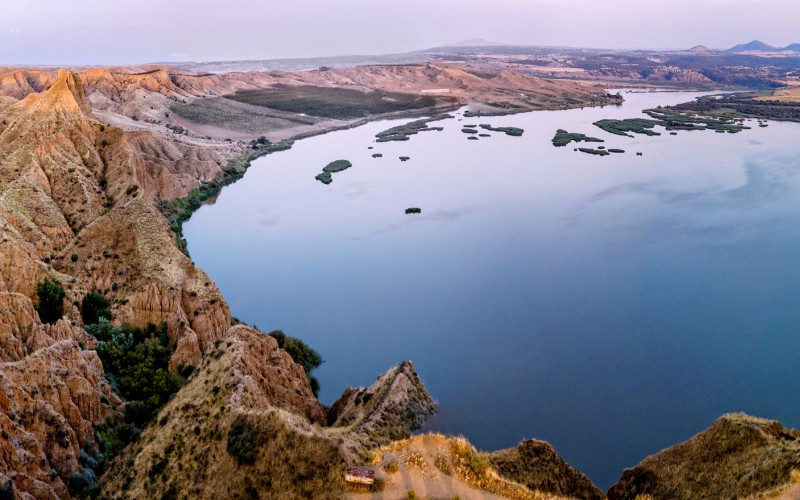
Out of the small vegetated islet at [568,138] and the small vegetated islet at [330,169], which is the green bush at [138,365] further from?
the small vegetated islet at [568,138]

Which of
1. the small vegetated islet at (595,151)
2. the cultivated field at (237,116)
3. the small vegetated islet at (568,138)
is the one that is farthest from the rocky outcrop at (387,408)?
the cultivated field at (237,116)

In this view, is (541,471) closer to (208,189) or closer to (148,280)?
(148,280)

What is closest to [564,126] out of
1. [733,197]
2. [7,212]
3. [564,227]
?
Answer: [733,197]

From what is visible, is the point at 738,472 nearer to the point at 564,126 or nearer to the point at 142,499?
the point at 142,499

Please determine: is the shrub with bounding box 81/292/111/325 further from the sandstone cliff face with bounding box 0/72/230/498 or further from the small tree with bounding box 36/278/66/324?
the small tree with bounding box 36/278/66/324

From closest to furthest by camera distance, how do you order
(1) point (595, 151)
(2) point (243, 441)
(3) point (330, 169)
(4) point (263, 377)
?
(2) point (243, 441)
(4) point (263, 377)
(3) point (330, 169)
(1) point (595, 151)

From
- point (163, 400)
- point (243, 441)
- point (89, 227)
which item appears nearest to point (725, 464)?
point (243, 441)
